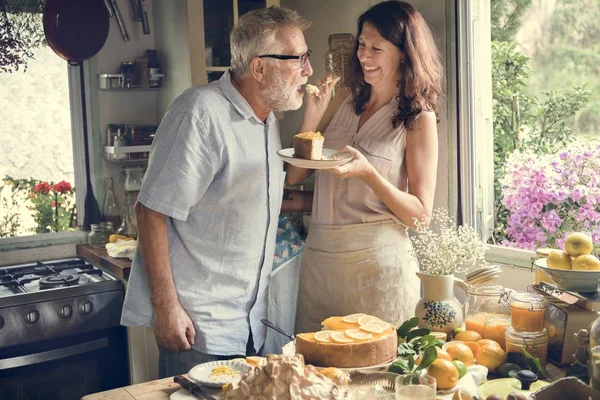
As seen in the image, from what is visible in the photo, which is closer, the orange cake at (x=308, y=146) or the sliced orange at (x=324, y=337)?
the sliced orange at (x=324, y=337)

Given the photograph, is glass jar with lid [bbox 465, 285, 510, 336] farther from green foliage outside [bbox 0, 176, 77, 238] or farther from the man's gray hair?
green foliage outside [bbox 0, 176, 77, 238]

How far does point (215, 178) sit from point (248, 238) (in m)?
0.20

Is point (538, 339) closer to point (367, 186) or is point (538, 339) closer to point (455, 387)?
point (455, 387)

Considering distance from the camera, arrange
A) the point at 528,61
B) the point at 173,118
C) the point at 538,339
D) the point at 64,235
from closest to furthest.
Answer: the point at 538,339 → the point at 173,118 → the point at 528,61 → the point at 64,235

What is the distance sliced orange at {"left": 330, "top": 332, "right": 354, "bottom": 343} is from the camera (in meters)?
1.67

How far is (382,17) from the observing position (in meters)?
2.23

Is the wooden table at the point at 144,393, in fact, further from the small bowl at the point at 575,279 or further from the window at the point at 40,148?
the window at the point at 40,148

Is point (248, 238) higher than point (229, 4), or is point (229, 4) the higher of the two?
point (229, 4)

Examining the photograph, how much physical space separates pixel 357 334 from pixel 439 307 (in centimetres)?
31

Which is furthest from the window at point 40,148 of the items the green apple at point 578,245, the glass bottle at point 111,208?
the green apple at point 578,245

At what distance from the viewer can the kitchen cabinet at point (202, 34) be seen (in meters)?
3.30

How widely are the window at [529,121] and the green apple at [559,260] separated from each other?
2.13 ft

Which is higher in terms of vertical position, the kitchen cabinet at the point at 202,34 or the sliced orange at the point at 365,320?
the kitchen cabinet at the point at 202,34

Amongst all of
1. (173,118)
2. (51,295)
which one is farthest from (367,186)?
(51,295)
